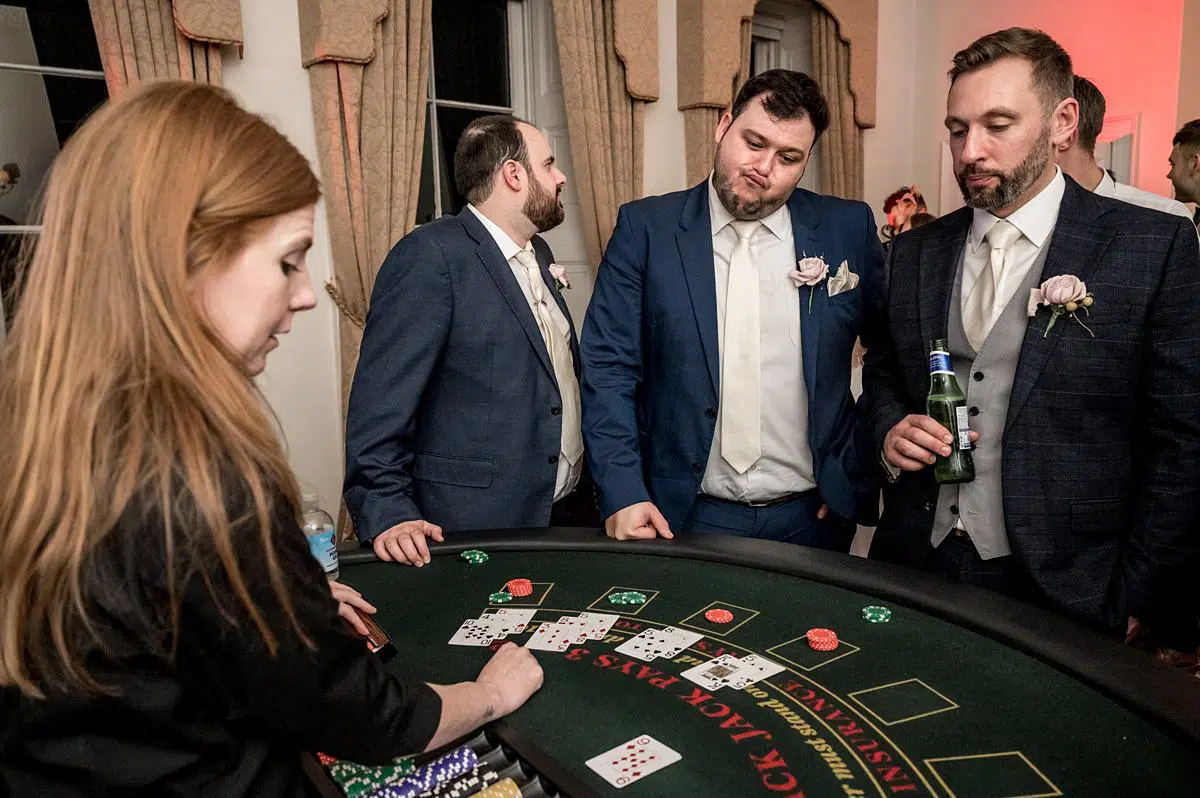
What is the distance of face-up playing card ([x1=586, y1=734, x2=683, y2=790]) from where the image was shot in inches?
43.1

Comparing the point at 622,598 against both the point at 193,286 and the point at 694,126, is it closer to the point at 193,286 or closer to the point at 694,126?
the point at 193,286

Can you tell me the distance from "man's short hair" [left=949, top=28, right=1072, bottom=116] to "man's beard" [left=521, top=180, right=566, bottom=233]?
137 cm

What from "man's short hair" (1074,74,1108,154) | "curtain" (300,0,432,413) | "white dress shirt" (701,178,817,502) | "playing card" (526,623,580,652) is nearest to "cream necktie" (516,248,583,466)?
"white dress shirt" (701,178,817,502)

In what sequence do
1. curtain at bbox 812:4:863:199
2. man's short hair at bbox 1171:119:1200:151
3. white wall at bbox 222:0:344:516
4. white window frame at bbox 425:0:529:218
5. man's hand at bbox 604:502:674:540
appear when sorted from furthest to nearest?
curtain at bbox 812:4:863:199, white window frame at bbox 425:0:529:218, man's short hair at bbox 1171:119:1200:151, white wall at bbox 222:0:344:516, man's hand at bbox 604:502:674:540

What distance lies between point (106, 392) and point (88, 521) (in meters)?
0.12

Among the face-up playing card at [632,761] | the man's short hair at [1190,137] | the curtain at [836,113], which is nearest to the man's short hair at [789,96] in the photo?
the face-up playing card at [632,761]

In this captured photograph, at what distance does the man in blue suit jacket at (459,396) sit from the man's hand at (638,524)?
0.49 metres

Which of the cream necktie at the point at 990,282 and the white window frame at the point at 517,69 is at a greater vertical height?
the white window frame at the point at 517,69

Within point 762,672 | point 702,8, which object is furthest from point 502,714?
point 702,8

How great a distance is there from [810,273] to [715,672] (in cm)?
128

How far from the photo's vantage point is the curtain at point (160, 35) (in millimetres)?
3113

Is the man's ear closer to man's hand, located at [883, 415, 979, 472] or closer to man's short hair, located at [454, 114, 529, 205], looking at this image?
man's short hair, located at [454, 114, 529, 205]

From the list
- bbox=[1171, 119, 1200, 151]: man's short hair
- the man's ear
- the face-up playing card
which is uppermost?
bbox=[1171, 119, 1200, 151]: man's short hair

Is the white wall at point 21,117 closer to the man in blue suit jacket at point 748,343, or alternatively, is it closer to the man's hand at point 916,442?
the man in blue suit jacket at point 748,343
